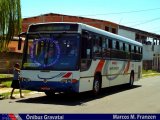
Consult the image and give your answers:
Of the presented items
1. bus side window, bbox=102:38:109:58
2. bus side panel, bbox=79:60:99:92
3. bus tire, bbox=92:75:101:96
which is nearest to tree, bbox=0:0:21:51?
bus side window, bbox=102:38:109:58

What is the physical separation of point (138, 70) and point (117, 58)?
674 centimetres

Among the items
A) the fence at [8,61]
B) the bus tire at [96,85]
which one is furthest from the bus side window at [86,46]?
the fence at [8,61]

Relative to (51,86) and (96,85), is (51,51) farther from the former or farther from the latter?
(96,85)

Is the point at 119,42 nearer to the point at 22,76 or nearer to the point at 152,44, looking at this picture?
the point at 22,76

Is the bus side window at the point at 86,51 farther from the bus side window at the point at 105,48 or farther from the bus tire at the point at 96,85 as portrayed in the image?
the bus side window at the point at 105,48

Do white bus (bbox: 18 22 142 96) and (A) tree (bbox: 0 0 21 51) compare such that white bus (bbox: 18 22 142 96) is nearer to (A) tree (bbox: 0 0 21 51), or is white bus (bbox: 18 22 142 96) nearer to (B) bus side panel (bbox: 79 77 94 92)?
(B) bus side panel (bbox: 79 77 94 92)

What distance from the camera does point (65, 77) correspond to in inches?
665

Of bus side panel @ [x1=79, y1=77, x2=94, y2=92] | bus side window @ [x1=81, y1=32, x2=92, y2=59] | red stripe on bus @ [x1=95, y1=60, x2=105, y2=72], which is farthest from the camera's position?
red stripe on bus @ [x1=95, y1=60, x2=105, y2=72]

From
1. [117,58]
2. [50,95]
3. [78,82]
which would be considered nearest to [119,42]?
[117,58]

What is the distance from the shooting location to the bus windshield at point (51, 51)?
55.9 feet

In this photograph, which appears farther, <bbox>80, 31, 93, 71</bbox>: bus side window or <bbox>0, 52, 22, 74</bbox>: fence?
<bbox>0, 52, 22, 74</bbox>: fence

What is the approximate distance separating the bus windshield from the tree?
38.9ft

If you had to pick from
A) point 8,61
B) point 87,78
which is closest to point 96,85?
point 87,78

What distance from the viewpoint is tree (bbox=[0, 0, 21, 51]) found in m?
29.2
